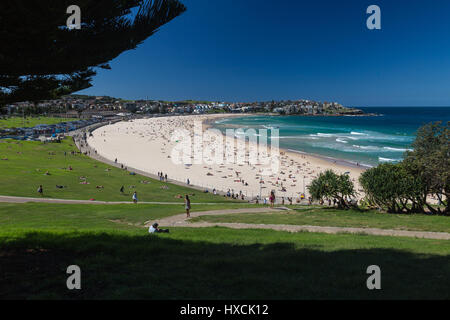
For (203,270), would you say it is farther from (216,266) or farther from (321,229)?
(321,229)

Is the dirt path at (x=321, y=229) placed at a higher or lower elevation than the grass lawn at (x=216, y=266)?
lower

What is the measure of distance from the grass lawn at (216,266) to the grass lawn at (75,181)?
48.3 ft

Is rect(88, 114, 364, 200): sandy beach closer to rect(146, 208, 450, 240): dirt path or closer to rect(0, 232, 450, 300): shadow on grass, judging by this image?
rect(146, 208, 450, 240): dirt path

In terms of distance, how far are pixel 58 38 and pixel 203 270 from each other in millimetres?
4494

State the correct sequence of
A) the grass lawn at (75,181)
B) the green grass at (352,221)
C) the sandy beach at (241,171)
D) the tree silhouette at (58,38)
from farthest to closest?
the sandy beach at (241,171) < the grass lawn at (75,181) < the green grass at (352,221) < the tree silhouette at (58,38)

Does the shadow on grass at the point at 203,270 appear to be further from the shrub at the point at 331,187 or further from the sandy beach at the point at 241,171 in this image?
the sandy beach at the point at 241,171

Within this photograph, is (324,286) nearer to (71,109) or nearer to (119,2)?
(119,2)

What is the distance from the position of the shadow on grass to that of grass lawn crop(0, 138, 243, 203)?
50.5 feet

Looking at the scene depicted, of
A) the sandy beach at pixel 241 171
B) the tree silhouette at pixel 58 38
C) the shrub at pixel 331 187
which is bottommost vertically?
the sandy beach at pixel 241 171

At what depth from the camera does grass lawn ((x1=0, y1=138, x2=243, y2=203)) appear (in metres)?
21.5

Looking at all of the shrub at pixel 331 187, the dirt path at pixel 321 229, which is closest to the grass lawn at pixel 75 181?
the shrub at pixel 331 187

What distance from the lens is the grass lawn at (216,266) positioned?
13.4 ft

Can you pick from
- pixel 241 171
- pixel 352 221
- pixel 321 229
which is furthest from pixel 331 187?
pixel 241 171
